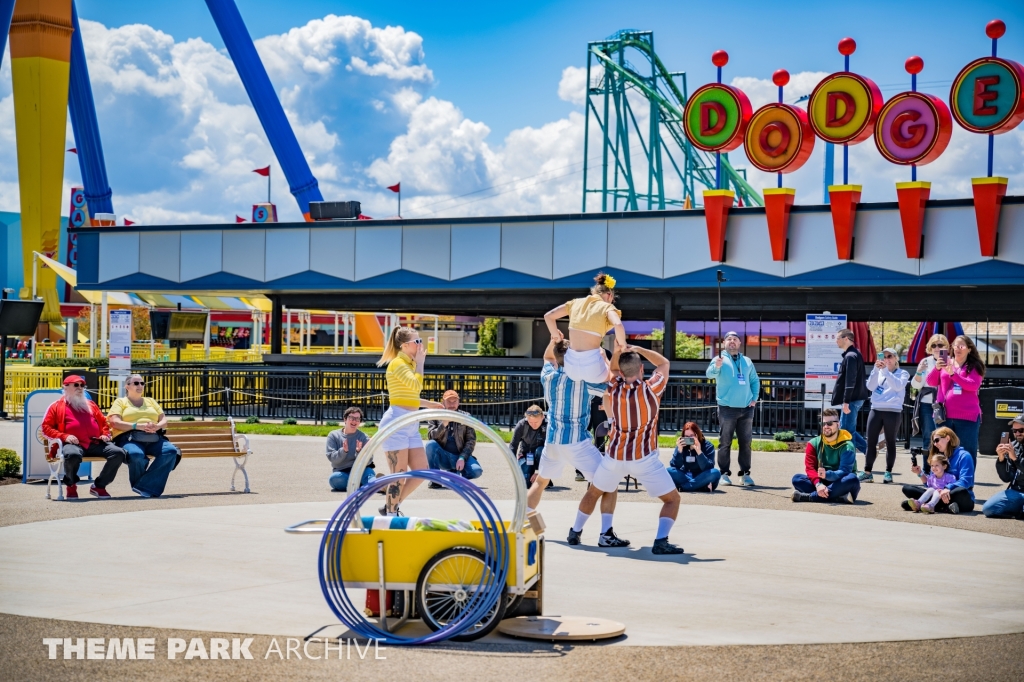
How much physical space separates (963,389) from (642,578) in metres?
6.61

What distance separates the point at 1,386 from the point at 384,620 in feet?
68.1

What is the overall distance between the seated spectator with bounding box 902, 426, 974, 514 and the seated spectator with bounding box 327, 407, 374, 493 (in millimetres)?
6313

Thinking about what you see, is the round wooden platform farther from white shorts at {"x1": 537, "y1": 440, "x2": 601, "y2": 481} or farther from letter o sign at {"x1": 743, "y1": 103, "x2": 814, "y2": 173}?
letter o sign at {"x1": 743, "y1": 103, "x2": 814, "y2": 173}

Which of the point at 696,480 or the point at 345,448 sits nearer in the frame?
the point at 345,448

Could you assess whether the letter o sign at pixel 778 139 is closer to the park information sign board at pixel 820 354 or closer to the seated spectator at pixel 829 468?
the park information sign board at pixel 820 354

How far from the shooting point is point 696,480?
43.2 feet

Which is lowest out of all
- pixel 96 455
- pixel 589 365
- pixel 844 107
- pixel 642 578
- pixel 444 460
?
pixel 642 578

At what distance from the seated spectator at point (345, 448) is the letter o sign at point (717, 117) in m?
17.4

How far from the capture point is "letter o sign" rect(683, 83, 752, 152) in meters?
27.7

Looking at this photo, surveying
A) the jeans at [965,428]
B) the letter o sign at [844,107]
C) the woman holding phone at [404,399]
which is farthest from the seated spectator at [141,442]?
the letter o sign at [844,107]

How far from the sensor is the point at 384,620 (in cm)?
621

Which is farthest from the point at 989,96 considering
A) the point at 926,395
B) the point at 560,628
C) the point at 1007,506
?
the point at 560,628

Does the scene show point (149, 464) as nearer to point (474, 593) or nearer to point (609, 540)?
point (609, 540)

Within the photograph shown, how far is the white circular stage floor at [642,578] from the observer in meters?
6.48
